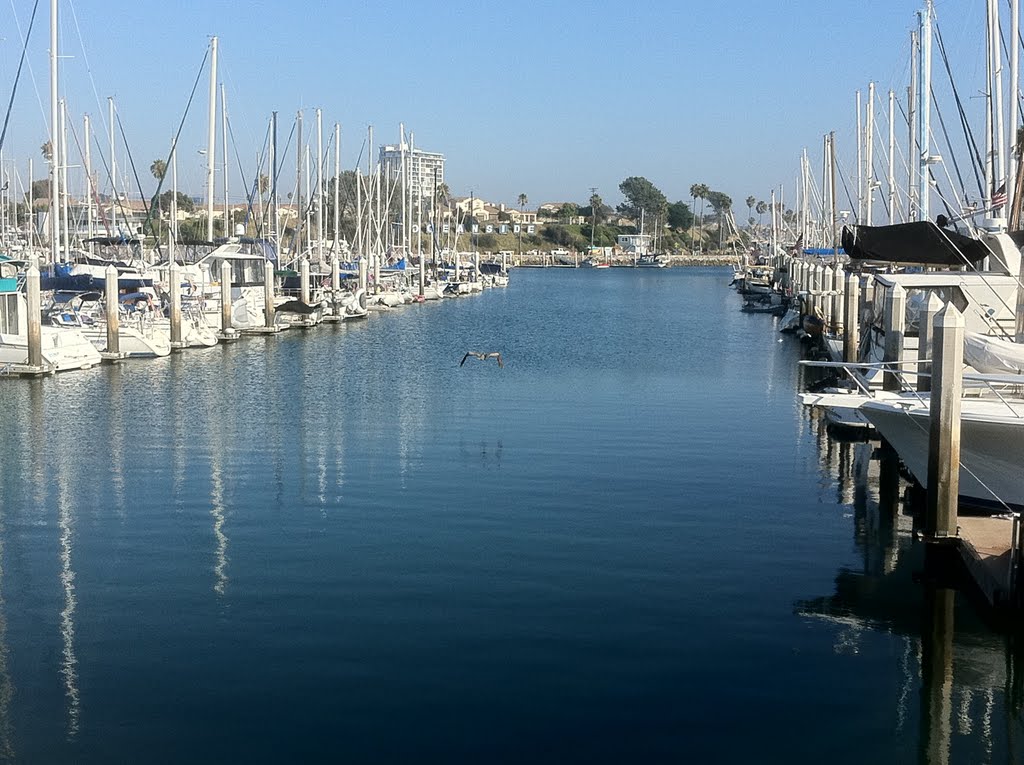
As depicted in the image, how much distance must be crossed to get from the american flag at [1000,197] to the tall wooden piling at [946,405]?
1451cm

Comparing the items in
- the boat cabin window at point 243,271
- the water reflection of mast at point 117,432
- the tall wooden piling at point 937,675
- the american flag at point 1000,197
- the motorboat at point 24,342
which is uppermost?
the american flag at point 1000,197

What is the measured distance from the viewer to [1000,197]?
2866 centimetres

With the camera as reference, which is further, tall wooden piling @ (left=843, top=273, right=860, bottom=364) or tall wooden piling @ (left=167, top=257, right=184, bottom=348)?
tall wooden piling @ (left=167, top=257, right=184, bottom=348)

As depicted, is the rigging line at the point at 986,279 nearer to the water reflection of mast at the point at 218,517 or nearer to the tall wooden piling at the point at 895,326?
the tall wooden piling at the point at 895,326

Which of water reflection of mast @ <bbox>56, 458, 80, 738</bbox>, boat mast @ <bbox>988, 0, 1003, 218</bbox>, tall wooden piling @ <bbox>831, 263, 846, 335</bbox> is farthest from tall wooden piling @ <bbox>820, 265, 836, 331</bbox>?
water reflection of mast @ <bbox>56, 458, 80, 738</bbox>

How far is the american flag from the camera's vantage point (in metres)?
28.3

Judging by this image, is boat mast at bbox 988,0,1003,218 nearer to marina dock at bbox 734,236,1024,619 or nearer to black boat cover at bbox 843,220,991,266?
black boat cover at bbox 843,220,991,266

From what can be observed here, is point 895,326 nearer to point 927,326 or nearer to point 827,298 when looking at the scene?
point 927,326

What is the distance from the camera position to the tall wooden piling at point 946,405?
15.0 meters

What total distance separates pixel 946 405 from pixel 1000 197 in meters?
15.7

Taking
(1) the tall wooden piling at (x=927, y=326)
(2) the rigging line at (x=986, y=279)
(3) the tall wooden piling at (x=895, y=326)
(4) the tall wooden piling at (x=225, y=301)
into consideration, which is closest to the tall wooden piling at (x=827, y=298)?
(2) the rigging line at (x=986, y=279)

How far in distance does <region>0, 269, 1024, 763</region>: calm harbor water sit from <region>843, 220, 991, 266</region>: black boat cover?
4531 millimetres

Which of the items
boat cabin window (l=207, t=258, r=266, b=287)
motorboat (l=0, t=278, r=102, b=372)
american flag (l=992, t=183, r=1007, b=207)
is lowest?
motorboat (l=0, t=278, r=102, b=372)

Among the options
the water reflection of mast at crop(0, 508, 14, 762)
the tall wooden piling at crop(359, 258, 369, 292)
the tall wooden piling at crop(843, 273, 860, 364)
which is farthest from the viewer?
the tall wooden piling at crop(359, 258, 369, 292)
